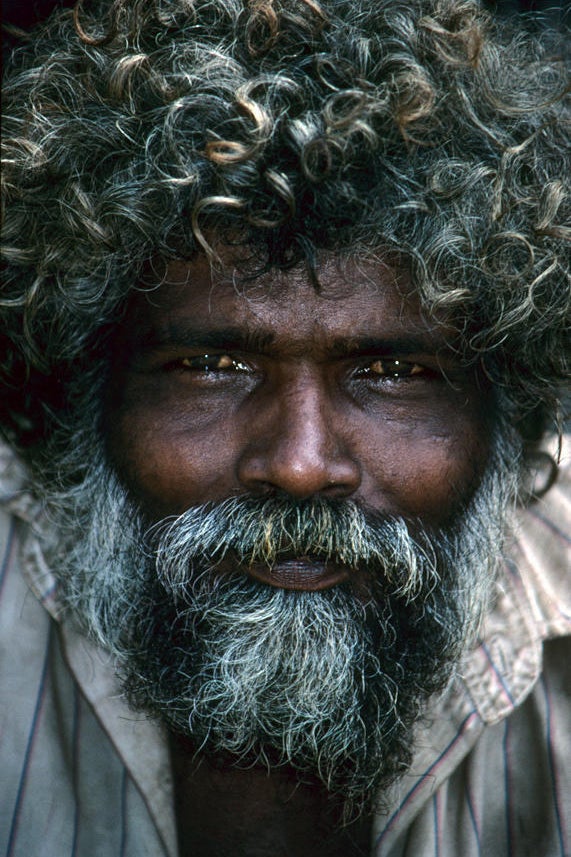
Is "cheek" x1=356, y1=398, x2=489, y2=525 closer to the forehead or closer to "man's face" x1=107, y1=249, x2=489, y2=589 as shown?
"man's face" x1=107, y1=249, x2=489, y2=589

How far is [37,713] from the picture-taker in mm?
1734

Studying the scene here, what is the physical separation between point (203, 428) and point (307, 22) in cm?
66

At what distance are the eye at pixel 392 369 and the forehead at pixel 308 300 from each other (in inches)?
3.0

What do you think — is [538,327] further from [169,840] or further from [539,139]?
[169,840]

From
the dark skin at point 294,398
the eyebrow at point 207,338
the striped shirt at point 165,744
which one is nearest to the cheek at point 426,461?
the dark skin at point 294,398

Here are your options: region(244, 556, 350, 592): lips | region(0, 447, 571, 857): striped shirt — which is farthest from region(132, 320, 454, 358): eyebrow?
region(0, 447, 571, 857): striped shirt

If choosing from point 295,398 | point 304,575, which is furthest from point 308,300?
point 304,575

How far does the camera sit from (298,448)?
1390mm

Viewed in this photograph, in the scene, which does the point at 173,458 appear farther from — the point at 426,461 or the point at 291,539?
the point at 426,461

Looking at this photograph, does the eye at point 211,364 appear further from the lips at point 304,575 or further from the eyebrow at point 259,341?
the lips at point 304,575

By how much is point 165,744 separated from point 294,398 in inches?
30.0

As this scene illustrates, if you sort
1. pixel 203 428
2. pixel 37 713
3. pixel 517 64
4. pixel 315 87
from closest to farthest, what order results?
pixel 315 87
pixel 203 428
pixel 517 64
pixel 37 713

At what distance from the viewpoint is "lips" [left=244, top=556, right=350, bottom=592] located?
4.85 ft

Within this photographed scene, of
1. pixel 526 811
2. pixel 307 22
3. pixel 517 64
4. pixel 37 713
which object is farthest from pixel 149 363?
pixel 526 811
